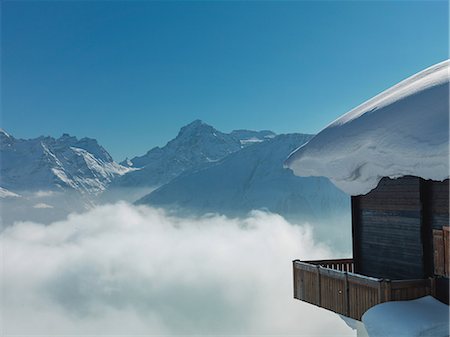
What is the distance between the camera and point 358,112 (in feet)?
44.6

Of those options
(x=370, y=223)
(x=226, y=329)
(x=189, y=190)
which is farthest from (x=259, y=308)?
(x=370, y=223)

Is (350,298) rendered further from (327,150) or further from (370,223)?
(327,150)

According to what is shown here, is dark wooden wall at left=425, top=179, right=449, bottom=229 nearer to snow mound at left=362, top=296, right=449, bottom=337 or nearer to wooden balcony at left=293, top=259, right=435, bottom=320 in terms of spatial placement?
wooden balcony at left=293, top=259, right=435, bottom=320

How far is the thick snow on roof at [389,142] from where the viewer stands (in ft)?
33.6

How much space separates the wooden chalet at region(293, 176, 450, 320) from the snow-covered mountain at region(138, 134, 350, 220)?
5456 inches

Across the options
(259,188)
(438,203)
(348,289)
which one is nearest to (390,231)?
(438,203)

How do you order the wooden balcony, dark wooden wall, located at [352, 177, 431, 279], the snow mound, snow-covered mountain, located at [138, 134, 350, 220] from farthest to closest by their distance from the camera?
1. snow-covered mountain, located at [138, 134, 350, 220]
2. dark wooden wall, located at [352, 177, 431, 279]
3. the wooden balcony
4. the snow mound

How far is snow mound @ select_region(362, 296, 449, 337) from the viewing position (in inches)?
400

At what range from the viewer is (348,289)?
1211 cm

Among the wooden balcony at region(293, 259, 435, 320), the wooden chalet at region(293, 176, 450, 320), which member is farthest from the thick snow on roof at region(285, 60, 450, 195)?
the wooden balcony at region(293, 259, 435, 320)

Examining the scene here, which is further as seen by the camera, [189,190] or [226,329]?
[226,329]

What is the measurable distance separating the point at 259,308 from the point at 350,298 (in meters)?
189

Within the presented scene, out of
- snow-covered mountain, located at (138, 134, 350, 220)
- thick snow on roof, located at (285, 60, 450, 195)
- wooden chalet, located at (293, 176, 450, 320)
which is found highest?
snow-covered mountain, located at (138, 134, 350, 220)

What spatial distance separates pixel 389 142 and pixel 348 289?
12.3ft
